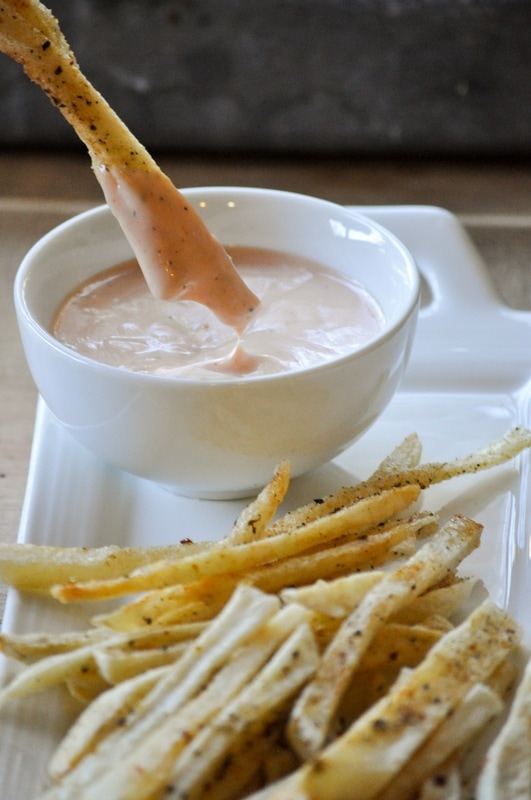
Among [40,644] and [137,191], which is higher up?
[137,191]

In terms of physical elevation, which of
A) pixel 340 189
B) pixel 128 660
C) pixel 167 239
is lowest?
pixel 340 189

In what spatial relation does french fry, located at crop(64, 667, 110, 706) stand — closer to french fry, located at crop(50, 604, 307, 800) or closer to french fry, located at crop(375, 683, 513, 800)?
french fry, located at crop(50, 604, 307, 800)

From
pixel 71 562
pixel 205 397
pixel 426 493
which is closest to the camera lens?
pixel 71 562

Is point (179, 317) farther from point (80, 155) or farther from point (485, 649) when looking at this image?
point (80, 155)

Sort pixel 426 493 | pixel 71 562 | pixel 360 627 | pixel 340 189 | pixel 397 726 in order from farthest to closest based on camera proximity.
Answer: pixel 340 189, pixel 426 493, pixel 71 562, pixel 360 627, pixel 397 726

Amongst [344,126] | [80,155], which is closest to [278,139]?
[344,126]

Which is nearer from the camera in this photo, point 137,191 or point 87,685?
point 87,685

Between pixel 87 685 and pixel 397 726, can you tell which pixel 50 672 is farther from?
pixel 397 726

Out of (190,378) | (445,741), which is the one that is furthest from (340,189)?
(445,741)
